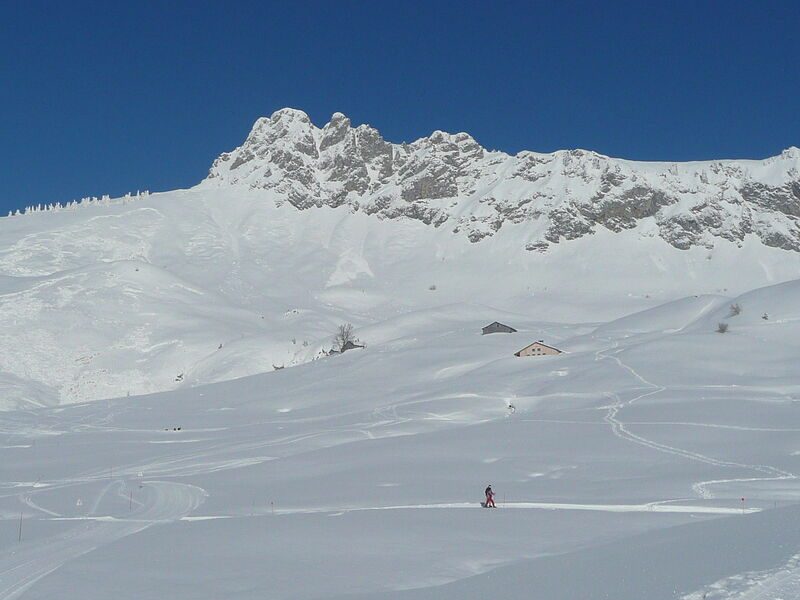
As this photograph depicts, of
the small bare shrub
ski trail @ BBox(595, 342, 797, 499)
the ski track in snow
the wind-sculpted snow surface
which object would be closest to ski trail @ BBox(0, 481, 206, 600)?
the wind-sculpted snow surface

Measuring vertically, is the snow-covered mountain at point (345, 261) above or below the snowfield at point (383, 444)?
above

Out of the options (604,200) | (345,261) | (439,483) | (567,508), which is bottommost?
(567,508)

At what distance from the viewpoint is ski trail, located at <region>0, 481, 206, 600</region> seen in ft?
48.3

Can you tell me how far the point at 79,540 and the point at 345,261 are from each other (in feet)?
482

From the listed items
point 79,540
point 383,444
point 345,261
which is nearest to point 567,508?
point 79,540

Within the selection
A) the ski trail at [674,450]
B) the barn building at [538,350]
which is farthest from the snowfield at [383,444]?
the barn building at [538,350]

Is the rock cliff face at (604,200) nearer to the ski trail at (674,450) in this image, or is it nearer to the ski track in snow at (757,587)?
the ski trail at (674,450)

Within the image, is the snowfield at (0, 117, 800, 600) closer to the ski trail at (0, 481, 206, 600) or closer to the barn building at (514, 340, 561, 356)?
the ski trail at (0, 481, 206, 600)

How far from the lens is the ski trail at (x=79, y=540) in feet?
48.3

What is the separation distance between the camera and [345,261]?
164750 mm

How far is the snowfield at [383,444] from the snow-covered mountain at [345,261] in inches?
34.9

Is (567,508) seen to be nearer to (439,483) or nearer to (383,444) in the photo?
(439,483)

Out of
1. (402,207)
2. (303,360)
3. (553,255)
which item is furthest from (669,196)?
(303,360)

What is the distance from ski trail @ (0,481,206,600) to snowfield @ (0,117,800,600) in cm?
11
